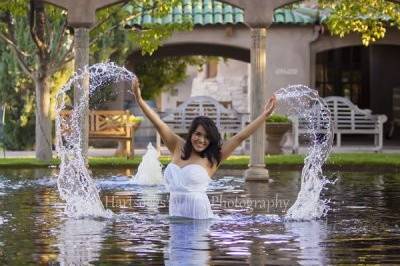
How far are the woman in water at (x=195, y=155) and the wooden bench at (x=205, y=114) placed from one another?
16340 mm

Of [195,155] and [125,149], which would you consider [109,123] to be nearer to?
[125,149]

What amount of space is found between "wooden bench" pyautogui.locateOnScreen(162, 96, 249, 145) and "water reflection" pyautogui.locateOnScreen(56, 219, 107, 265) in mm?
16277

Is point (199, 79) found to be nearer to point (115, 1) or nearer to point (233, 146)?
point (115, 1)

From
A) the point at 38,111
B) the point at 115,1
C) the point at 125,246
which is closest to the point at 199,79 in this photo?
the point at 38,111

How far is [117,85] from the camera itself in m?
33.5

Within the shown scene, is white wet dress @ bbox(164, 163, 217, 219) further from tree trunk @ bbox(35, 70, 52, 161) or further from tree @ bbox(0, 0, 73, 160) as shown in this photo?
tree trunk @ bbox(35, 70, 52, 161)

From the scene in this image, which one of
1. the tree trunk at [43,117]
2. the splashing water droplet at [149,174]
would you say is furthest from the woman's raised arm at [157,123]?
the tree trunk at [43,117]

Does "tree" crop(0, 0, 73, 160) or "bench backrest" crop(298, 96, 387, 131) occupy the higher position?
"tree" crop(0, 0, 73, 160)

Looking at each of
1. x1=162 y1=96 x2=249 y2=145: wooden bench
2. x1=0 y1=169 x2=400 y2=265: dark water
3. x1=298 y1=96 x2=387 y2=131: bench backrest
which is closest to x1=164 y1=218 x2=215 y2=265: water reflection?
x1=0 y1=169 x2=400 y2=265: dark water

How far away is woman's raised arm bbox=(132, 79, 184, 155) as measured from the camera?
11039 millimetres

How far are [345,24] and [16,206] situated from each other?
11.8 m

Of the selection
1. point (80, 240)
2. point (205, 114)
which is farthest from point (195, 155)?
point (205, 114)

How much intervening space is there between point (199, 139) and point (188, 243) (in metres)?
1.69

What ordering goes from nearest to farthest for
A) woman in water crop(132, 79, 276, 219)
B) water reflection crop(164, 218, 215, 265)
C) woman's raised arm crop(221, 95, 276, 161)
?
water reflection crop(164, 218, 215, 265) < woman's raised arm crop(221, 95, 276, 161) < woman in water crop(132, 79, 276, 219)
